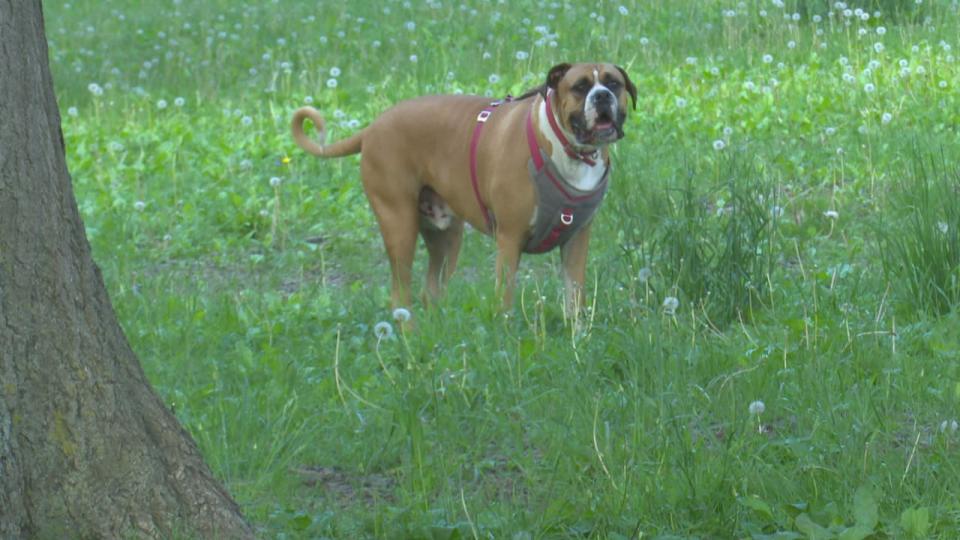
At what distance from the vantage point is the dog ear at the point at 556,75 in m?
6.10

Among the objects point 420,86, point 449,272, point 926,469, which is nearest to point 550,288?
point 449,272

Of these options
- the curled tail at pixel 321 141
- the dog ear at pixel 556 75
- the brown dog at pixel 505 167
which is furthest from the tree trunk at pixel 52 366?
the curled tail at pixel 321 141

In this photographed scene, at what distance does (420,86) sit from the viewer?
11.0 m

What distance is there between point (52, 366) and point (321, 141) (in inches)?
154

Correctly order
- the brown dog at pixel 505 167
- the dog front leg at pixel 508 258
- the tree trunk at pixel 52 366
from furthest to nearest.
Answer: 1. the dog front leg at pixel 508 258
2. the brown dog at pixel 505 167
3. the tree trunk at pixel 52 366

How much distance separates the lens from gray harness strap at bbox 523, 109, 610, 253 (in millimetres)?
6074

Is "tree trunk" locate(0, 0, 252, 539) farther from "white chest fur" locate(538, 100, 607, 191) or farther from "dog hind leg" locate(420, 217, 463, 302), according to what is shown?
"dog hind leg" locate(420, 217, 463, 302)

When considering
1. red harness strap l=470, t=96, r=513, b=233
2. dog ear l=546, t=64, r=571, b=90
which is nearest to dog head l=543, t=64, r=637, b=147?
dog ear l=546, t=64, r=571, b=90

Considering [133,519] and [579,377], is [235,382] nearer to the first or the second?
[579,377]

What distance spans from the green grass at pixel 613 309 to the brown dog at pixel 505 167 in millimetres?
223

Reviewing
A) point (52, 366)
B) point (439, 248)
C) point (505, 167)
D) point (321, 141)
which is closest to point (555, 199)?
point (505, 167)

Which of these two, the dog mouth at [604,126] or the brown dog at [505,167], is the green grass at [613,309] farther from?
the dog mouth at [604,126]

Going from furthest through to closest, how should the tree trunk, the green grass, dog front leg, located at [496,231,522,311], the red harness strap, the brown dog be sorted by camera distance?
the red harness strap
dog front leg, located at [496,231,522,311]
the brown dog
the green grass
the tree trunk

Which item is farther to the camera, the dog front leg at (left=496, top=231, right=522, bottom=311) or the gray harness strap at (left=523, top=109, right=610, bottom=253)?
the dog front leg at (left=496, top=231, right=522, bottom=311)
